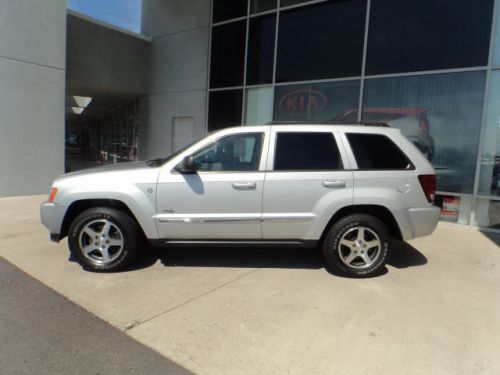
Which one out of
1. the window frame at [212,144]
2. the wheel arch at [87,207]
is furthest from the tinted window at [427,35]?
the wheel arch at [87,207]

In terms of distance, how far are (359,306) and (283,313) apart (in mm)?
810

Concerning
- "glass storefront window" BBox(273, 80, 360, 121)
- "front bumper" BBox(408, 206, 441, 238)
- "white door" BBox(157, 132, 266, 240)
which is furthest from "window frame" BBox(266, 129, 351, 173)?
"glass storefront window" BBox(273, 80, 360, 121)

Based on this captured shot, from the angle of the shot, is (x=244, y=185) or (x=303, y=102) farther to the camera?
(x=303, y=102)

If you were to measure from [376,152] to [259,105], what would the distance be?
646 centimetres

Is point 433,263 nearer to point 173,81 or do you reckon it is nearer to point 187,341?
point 187,341

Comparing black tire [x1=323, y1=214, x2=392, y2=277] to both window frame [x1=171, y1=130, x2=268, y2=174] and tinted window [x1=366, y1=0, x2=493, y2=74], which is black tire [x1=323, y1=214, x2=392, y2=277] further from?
tinted window [x1=366, y1=0, x2=493, y2=74]

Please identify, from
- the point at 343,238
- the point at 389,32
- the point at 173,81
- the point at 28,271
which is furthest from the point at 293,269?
the point at 173,81

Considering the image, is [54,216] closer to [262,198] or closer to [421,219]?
[262,198]

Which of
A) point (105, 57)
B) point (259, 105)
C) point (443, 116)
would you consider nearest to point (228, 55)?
point (259, 105)

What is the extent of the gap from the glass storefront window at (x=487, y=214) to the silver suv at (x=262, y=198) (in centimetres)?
366

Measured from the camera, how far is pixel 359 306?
3.44 meters

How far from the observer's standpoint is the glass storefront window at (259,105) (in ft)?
32.7

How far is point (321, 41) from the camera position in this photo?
8.93 meters

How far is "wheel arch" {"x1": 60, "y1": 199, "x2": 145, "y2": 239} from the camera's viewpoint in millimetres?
4090
